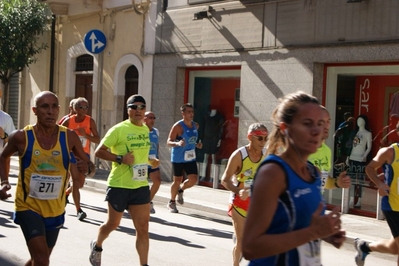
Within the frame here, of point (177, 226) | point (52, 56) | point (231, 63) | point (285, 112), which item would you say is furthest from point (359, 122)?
point (52, 56)

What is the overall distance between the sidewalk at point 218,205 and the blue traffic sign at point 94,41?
3.30m

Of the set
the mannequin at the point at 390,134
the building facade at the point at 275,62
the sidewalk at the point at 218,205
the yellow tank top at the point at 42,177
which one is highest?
the building facade at the point at 275,62

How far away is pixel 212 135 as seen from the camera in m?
18.2

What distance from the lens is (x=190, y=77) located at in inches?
743

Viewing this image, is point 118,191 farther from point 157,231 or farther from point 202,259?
point 157,231

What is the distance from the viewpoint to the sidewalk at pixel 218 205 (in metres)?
11.7

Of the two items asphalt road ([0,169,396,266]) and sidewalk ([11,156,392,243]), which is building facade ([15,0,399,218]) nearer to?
sidewalk ([11,156,392,243])

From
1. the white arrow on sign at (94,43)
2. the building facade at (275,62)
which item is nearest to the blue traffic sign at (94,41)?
the white arrow on sign at (94,43)

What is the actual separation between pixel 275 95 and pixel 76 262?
27.6ft

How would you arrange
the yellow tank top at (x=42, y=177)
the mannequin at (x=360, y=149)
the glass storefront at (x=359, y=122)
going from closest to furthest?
the yellow tank top at (x=42, y=177) → the glass storefront at (x=359, y=122) → the mannequin at (x=360, y=149)

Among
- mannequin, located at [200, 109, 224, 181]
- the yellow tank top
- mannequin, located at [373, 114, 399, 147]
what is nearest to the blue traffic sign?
mannequin, located at [200, 109, 224, 181]

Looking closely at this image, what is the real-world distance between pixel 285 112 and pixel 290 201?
43 centimetres

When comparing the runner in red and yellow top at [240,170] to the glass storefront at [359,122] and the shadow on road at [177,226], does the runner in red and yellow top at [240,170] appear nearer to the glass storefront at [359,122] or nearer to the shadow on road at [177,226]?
the shadow on road at [177,226]

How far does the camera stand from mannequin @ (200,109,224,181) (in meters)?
18.0
